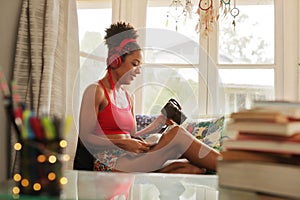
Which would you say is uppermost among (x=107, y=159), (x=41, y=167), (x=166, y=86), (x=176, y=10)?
(x=176, y=10)

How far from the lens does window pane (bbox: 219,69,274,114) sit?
3041 millimetres

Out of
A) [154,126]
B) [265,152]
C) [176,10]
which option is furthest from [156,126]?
[265,152]

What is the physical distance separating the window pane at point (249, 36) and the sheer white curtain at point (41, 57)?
52.1 inches

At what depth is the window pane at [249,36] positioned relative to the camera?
10.0ft

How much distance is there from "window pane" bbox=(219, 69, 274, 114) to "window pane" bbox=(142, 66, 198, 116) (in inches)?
9.9

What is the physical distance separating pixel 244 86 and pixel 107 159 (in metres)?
1.46

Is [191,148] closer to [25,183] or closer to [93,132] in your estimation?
[93,132]

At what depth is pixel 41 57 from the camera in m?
2.22

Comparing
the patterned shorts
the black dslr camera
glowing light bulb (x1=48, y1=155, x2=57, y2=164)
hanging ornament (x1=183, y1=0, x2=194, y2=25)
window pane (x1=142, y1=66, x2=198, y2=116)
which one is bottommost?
the patterned shorts

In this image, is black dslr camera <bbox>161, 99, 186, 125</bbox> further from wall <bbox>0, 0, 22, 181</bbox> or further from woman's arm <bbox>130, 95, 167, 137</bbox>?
wall <bbox>0, 0, 22, 181</bbox>

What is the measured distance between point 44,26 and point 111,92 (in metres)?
0.54

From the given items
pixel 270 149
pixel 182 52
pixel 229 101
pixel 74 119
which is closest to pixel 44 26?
pixel 74 119

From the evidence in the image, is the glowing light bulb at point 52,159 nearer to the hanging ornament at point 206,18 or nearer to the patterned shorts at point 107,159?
the patterned shorts at point 107,159

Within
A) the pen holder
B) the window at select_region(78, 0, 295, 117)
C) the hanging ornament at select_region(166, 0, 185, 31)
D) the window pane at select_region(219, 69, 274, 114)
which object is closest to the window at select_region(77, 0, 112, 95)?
the window at select_region(78, 0, 295, 117)
